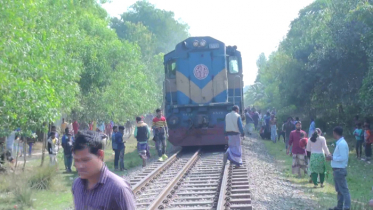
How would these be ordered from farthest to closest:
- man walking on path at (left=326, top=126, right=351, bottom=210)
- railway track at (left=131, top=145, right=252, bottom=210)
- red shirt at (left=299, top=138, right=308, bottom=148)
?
red shirt at (left=299, top=138, right=308, bottom=148)
railway track at (left=131, top=145, right=252, bottom=210)
man walking on path at (left=326, top=126, right=351, bottom=210)

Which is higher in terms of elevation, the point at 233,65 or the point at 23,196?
the point at 233,65

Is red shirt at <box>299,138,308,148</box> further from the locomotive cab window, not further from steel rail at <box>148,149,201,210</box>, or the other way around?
the locomotive cab window

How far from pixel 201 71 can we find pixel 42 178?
29.0 ft

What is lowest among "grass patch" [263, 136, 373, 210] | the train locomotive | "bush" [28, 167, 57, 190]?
"grass patch" [263, 136, 373, 210]

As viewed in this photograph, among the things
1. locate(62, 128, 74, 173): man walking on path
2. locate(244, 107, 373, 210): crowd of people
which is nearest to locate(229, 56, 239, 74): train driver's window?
locate(244, 107, 373, 210): crowd of people

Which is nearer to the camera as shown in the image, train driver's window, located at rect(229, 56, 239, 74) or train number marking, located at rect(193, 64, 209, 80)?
train number marking, located at rect(193, 64, 209, 80)

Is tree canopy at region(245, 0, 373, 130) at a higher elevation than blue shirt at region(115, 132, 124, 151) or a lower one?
higher

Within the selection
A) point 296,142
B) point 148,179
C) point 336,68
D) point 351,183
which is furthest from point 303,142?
point 336,68

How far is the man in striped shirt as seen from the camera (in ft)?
11.0

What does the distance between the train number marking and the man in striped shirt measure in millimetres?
15548

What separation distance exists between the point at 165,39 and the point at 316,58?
54.7 meters

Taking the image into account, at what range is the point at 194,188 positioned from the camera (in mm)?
11117

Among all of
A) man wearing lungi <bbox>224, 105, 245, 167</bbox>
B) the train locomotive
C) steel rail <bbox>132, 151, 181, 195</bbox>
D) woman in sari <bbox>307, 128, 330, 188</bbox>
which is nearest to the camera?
steel rail <bbox>132, 151, 181, 195</bbox>

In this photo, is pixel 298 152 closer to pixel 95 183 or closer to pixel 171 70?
pixel 171 70
